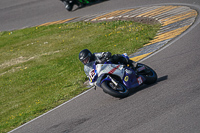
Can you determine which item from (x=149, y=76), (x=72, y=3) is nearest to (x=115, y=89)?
(x=149, y=76)

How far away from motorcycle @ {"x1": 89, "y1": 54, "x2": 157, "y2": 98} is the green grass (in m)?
2.11

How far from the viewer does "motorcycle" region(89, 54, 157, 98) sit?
25.6 feet

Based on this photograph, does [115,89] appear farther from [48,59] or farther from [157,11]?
[157,11]

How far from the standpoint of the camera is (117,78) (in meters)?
8.09

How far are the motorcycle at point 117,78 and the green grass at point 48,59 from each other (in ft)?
6.93

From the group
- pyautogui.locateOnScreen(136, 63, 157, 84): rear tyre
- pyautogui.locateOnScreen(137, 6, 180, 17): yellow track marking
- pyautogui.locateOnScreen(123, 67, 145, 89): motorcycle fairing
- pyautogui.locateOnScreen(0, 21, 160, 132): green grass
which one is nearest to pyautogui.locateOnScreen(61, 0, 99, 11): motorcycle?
pyautogui.locateOnScreen(0, 21, 160, 132): green grass

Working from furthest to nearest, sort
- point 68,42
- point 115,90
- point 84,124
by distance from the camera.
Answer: point 68,42
point 115,90
point 84,124

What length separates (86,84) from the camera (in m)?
10.6

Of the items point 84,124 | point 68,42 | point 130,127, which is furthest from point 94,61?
point 68,42

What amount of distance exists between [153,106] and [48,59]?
8.42m

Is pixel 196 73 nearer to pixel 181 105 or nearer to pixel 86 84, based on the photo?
pixel 181 105

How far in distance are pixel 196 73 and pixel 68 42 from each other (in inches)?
347

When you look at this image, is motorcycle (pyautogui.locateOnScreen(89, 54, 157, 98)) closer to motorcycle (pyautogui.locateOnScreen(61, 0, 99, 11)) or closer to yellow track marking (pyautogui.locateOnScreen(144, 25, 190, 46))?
yellow track marking (pyautogui.locateOnScreen(144, 25, 190, 46))

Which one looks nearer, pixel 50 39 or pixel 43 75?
pixel 43 75
